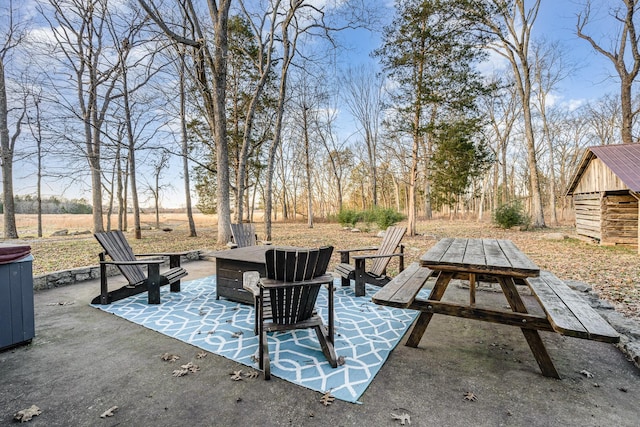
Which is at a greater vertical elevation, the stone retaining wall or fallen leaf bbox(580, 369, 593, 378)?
the stone retaining wall

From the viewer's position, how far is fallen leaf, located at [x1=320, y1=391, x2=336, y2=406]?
1806mm

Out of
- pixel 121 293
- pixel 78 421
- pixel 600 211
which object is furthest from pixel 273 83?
pixel 78 421

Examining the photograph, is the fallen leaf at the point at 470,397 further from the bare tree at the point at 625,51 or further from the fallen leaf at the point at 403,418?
the bare tree at the point at 625,51

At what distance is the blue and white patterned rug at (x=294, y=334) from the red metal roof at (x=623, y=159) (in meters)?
→ 7.62

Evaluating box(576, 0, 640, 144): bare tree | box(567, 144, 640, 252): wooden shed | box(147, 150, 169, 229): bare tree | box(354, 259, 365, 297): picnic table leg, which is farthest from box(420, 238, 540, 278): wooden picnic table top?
box(576, 0, 640, 144): bare tree

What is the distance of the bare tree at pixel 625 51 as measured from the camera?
1011 cm

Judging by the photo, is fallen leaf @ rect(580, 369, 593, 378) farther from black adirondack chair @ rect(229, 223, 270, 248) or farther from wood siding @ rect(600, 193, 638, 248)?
wood siding @ rect(600, 193, 638, 248)

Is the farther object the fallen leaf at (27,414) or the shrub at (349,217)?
the shrub at (349,217)

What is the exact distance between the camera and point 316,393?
6.30 feet

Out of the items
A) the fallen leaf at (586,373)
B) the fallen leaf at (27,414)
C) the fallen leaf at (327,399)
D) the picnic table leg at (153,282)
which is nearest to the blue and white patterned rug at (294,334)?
the fallen leaf at (327,399)

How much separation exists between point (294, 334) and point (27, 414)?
187 centimetres

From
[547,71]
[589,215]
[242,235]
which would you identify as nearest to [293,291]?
[242,235]

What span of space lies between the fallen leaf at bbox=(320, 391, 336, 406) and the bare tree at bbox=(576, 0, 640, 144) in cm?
1393

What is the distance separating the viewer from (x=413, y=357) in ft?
7.86
